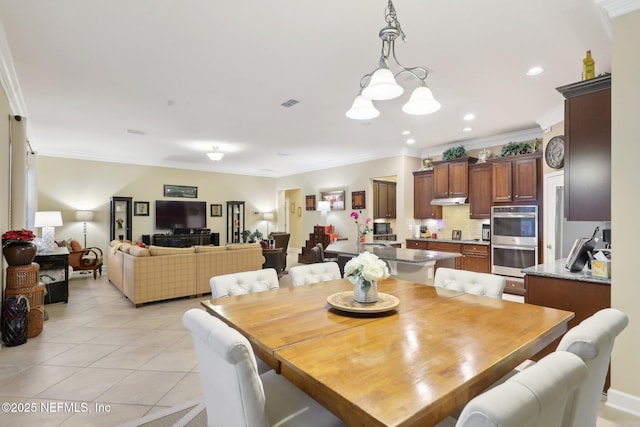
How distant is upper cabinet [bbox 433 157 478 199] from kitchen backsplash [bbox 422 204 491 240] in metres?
0.51

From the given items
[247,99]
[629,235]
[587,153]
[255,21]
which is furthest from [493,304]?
[247,99]

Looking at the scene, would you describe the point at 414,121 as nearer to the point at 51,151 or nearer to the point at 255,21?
the point at 255,21

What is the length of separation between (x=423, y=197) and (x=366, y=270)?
220 inches

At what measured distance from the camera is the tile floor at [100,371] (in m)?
2.13

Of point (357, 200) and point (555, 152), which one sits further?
point (357, 200)

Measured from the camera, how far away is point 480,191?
5945 mm

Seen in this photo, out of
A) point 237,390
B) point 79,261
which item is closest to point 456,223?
point 237,390

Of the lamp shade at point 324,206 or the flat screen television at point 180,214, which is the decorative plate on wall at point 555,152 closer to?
the lamp shade at point 324,206

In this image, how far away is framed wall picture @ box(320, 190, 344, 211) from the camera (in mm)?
8250

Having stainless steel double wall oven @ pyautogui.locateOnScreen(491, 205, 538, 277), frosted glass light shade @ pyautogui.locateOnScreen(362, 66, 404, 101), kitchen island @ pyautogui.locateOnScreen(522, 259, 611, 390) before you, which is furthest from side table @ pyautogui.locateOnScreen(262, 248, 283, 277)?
frosted glass light shade @ pyautogui.locateOnScreen(362, 66, 404, 101)

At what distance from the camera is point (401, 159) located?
6.96m

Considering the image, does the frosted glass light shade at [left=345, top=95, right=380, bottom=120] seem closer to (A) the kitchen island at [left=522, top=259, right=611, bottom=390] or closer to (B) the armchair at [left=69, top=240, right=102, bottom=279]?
(A) the kitchen island at [left=522, top=259, right=611, bottom=390]

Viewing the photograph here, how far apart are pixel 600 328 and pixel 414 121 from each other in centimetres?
436

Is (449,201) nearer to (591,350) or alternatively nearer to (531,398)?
(591,350)
